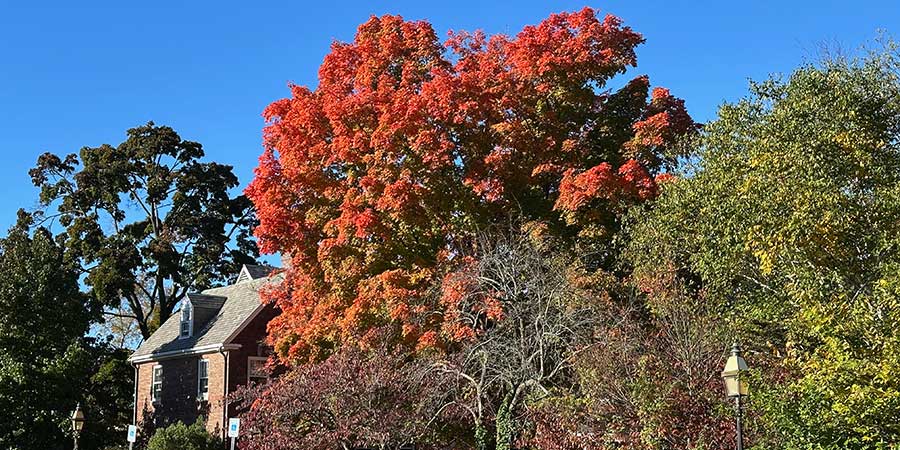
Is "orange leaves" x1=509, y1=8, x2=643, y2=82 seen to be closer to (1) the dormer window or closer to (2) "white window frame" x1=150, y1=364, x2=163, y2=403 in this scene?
(1) the dormer window

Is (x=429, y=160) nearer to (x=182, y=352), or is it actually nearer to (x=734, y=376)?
(x=734, y=376)

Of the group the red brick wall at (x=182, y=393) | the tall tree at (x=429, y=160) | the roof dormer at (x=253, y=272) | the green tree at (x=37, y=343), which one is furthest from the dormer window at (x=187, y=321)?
the tall tree at (x=429, y=160)

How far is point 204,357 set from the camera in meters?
36.7

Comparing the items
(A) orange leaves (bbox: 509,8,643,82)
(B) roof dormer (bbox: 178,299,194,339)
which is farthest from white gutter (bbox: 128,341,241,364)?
(A) orange leaves (bbox: 509,8,643,82)

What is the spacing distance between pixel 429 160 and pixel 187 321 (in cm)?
1911

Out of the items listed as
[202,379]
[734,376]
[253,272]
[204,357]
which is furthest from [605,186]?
[253,272]

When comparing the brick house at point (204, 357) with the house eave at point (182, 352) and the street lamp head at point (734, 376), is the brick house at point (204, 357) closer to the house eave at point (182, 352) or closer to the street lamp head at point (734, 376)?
the house eave at point (182, 352)

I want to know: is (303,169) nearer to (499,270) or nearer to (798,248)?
(499,270)

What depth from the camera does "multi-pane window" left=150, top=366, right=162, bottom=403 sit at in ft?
127

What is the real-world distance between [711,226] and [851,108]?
3484mm

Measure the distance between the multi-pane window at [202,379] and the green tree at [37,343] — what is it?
447 centimetres

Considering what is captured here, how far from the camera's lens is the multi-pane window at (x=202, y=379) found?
36312mm

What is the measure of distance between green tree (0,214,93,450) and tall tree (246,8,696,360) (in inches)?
470

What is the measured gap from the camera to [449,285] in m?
21.9
